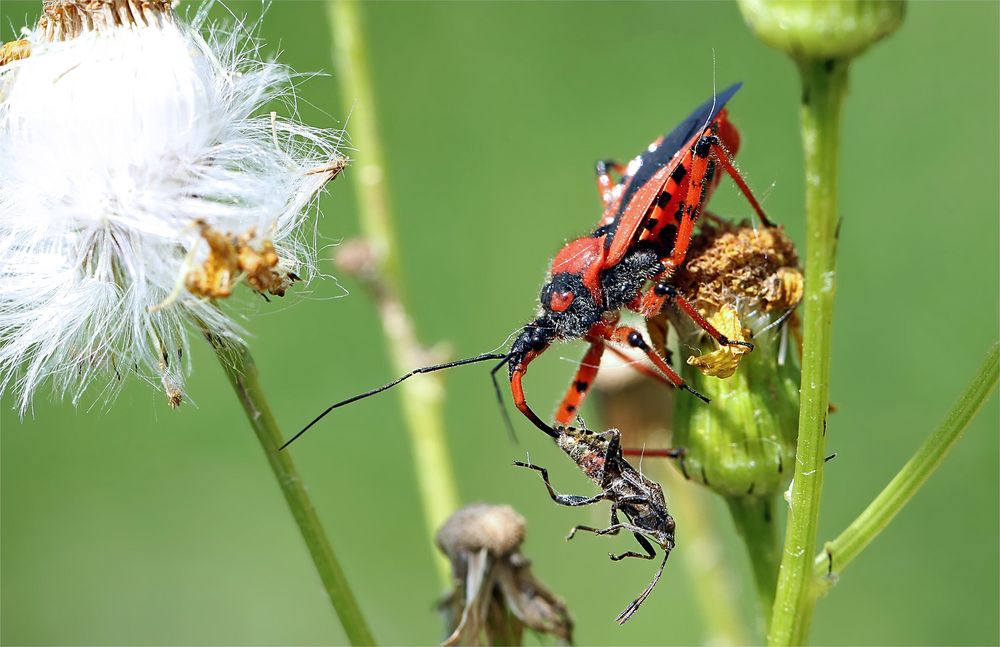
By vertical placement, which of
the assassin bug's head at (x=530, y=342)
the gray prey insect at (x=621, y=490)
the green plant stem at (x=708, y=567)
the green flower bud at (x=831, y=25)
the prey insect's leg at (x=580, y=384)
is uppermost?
the green flower bud at (x=831, y=25)

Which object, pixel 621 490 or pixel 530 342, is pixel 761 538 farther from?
pixel 530 342

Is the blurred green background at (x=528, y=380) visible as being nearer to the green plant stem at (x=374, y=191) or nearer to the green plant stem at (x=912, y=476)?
the green plant stem at (x=374, y=191)

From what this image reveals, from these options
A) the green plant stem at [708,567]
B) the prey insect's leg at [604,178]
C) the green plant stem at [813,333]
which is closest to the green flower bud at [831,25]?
the green plant stem at [813,333]

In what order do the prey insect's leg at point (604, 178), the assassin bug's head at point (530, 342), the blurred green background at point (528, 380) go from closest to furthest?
the assassin bug's head at point (530, 342), the prey insect's leg at point (604, 178), the blurred green background at point (528, 380)

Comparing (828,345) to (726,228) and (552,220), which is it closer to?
(726,228)

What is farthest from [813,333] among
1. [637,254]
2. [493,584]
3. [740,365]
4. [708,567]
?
[708,567]

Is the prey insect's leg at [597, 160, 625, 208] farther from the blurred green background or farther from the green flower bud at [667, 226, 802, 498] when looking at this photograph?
the blurred green background
